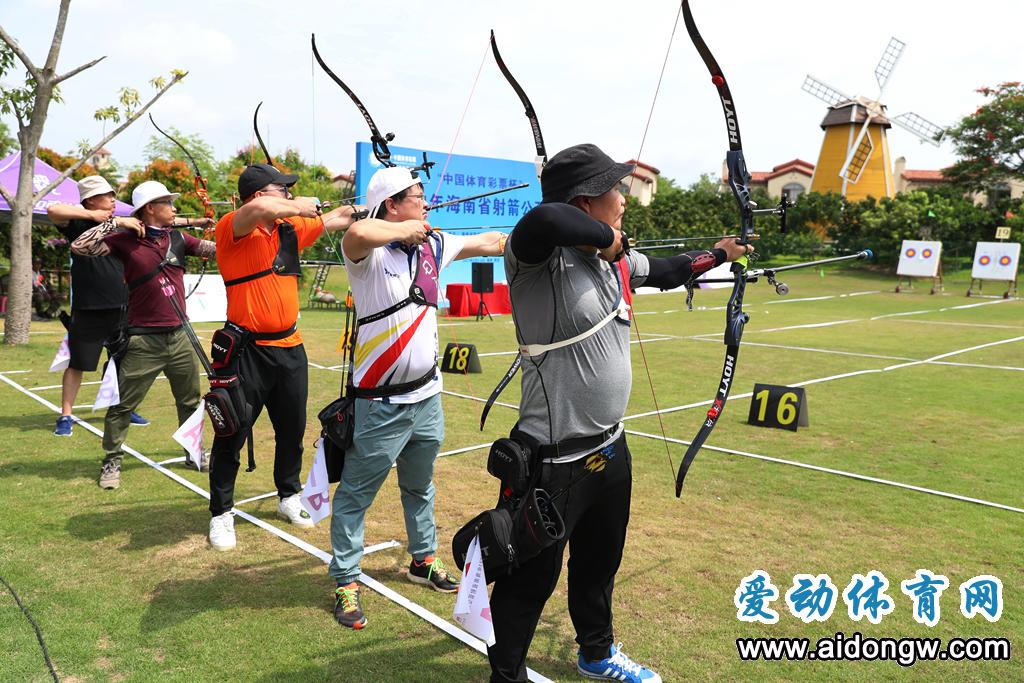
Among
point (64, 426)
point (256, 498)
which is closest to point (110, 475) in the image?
point (256, 498)

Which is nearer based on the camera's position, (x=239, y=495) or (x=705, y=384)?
(x=239, y=495)

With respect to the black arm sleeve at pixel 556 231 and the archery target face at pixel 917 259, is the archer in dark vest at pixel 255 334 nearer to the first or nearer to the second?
the black arm sleeve at pixel 556 231

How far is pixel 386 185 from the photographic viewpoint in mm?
3115

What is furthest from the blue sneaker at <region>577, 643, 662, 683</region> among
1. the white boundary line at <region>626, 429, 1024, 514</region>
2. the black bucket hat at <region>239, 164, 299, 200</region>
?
the white boundary line at <region>626, 429, 1024, 514</region>

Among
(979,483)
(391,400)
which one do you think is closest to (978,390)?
(979,483)

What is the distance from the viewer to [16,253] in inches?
453

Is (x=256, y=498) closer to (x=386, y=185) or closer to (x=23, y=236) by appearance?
(x=386, y=185)

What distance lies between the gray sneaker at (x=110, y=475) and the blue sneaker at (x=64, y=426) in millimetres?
1522

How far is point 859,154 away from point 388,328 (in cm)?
4858

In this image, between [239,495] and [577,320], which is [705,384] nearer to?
[239,495]

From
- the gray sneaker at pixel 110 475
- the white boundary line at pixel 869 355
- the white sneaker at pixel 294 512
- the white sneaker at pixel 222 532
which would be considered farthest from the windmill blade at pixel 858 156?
the white sneaker at pixel 222 532

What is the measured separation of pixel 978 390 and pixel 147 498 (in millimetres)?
8610

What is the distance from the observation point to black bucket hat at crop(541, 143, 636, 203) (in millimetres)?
2352

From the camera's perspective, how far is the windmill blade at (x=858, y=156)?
4469cm
